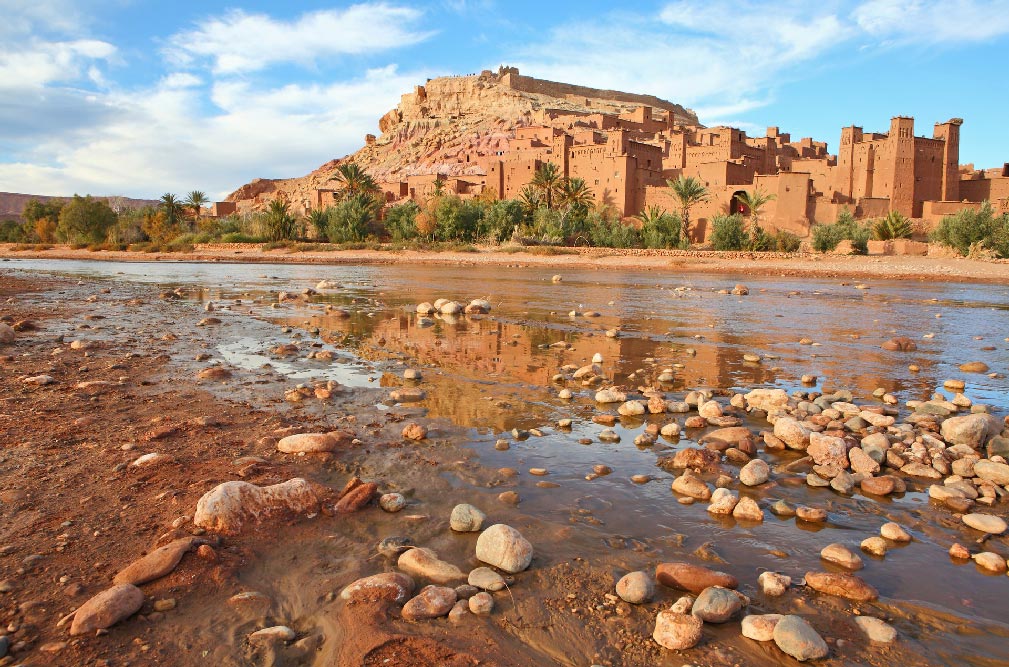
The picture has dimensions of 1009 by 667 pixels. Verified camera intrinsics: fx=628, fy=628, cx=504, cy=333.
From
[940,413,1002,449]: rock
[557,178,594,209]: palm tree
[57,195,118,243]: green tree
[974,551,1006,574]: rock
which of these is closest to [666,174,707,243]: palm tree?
[557,178,594,209]: palm tree

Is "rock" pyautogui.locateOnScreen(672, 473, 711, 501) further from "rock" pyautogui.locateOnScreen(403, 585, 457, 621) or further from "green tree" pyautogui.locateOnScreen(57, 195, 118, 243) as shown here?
"green tree" pyautogui.locateOnScreen(57, 195, 118, 243)

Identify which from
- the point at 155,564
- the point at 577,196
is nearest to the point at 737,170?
the point at 577,196

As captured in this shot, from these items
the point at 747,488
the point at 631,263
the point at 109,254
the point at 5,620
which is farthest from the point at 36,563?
the point at 109,254

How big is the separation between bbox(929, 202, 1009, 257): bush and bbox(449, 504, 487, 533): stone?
35.1m

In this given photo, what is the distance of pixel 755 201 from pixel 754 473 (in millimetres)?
37353

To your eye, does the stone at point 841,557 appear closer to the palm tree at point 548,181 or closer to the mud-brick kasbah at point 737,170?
the mud-brick kasbah at point 737,170

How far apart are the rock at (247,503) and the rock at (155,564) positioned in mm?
253

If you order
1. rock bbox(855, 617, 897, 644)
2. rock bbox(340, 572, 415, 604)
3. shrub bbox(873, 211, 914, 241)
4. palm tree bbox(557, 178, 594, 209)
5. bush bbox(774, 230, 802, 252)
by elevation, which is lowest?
rock bbox(855, 617, 897, 644)

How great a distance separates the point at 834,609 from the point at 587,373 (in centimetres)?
464

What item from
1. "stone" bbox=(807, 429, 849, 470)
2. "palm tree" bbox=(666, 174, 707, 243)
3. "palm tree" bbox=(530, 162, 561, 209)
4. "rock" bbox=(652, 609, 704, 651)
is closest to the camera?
"rock" bbox=(652, 609, 704, 651)

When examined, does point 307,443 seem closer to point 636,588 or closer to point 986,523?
point 636,588

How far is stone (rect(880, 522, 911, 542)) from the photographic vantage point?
3322mm

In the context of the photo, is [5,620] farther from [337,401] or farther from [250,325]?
[250,325]

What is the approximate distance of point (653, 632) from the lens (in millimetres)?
2529
